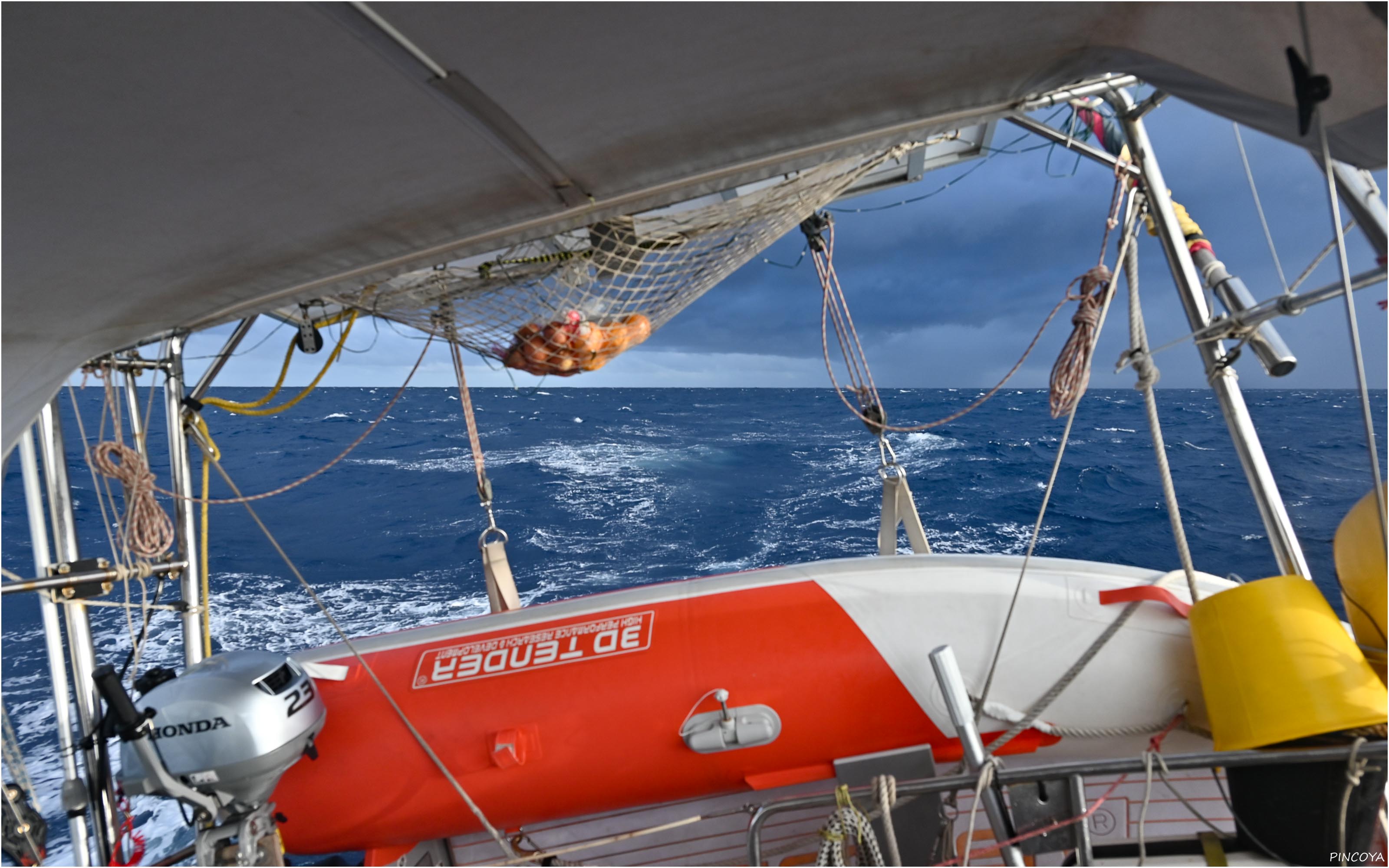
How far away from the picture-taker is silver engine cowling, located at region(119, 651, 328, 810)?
1516 millimetres

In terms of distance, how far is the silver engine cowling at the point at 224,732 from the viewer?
152 cm

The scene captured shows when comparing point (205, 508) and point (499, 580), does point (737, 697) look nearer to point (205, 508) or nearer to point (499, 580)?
point (499, 580)

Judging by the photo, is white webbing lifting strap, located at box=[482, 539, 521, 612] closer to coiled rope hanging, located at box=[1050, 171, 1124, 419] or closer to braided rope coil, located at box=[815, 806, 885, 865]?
braided rope coil, located at box=[815, 806, 885, 865]

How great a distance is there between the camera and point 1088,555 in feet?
18.5

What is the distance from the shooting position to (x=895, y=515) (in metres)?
2.59

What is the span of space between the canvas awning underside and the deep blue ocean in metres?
2.99

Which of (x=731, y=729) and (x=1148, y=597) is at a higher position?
(x=1148, y=597)

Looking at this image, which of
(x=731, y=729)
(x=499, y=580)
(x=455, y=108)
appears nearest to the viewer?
(x=455, y=108)

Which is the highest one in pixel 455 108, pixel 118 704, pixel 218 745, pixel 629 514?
pixel 455 108

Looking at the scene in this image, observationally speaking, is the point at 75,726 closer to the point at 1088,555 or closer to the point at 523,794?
the point at 523,794

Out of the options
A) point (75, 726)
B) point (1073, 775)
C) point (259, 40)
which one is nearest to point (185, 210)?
point (259, 40)

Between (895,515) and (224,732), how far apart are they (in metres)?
2.16

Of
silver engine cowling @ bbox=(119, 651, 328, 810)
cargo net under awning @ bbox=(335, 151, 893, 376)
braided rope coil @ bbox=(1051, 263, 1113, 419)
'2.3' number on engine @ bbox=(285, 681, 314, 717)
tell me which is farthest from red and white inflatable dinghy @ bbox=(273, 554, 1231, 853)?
cargo net under awning @ bbox=(335, 151, 893, 376)

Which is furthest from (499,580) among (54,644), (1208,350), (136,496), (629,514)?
(629,514)
